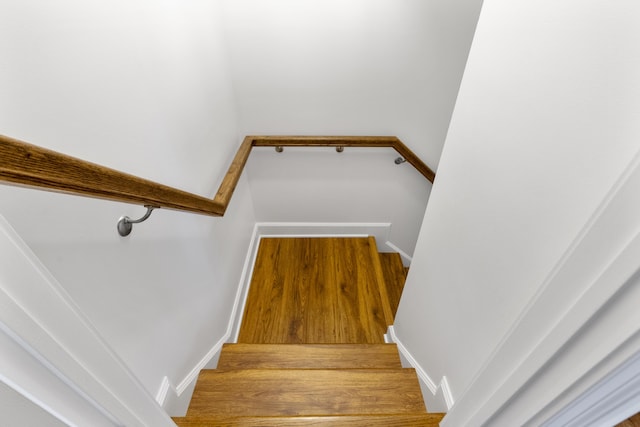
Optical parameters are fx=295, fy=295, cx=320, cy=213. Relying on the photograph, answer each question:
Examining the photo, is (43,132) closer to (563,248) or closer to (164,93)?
(164,93)

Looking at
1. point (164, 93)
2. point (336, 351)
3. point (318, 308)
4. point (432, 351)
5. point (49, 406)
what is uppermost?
point (164, 93)

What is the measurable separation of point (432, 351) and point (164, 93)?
1.46 metres

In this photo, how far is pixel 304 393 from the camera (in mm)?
1259

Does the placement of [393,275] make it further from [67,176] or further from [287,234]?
[67,176]

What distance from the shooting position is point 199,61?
1368 millimetres

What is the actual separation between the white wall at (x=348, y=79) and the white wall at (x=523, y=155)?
3.54ft

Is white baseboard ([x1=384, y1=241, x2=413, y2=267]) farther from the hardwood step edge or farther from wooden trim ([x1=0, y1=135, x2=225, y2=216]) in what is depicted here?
wooden trim ([x1=0, y1=135, x2=225, y2=216])

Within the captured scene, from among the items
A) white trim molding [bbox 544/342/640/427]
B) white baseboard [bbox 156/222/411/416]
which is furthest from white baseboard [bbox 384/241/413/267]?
white trim molding [bbox 544/342/640/427]

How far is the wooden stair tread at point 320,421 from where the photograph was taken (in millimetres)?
Result: 1004

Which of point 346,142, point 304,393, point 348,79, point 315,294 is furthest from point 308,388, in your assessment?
point 348,79

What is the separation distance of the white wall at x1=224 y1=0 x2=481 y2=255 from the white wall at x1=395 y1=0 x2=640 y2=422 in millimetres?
1080

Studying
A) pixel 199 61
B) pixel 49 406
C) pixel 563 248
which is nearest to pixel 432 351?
pixel 563 248

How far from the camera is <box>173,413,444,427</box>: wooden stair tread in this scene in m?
1.00

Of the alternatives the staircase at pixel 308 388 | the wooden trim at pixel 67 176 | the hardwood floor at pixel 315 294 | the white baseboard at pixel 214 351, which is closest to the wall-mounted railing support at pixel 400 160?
the hardwood floor at pixel 315 294
